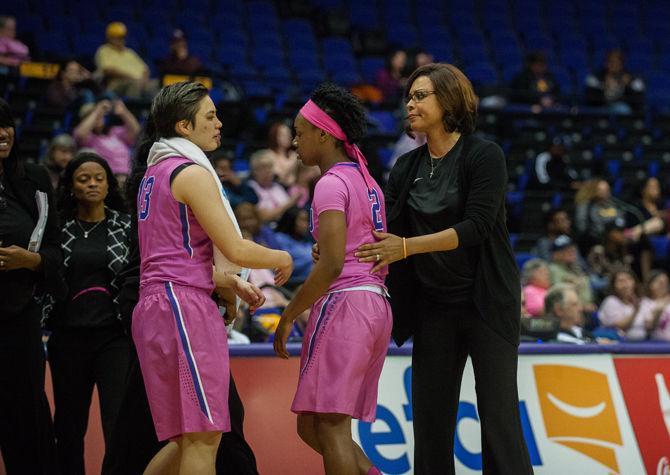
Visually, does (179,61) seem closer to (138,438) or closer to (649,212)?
(649,212)

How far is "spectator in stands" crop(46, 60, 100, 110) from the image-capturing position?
1028cm

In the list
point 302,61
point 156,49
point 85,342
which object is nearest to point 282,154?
point 156,49

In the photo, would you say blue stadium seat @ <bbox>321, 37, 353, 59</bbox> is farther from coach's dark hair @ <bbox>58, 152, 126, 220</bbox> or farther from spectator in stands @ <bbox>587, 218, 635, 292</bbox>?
coach's dark hair @ <bbox>58, 152, 126, 220</bbox>

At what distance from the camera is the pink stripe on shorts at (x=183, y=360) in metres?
3.54

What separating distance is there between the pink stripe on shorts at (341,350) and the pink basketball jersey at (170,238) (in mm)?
481

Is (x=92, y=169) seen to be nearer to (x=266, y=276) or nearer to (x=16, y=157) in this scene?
(x=16, y=157)

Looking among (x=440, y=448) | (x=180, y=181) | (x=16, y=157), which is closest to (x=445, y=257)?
(x=440, y=448)

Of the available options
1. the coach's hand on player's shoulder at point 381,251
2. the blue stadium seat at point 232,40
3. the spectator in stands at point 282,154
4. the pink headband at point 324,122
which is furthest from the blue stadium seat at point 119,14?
the coach's hand on player's shoulder at point 381,251

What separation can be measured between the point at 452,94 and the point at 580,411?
2117 millimetres

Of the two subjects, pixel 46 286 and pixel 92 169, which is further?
pixel 92 169

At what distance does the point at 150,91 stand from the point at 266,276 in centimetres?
383

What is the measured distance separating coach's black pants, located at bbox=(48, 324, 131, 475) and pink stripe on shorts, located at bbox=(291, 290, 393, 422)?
1193mm

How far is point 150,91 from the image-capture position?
11.1m

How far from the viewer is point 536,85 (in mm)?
14297
